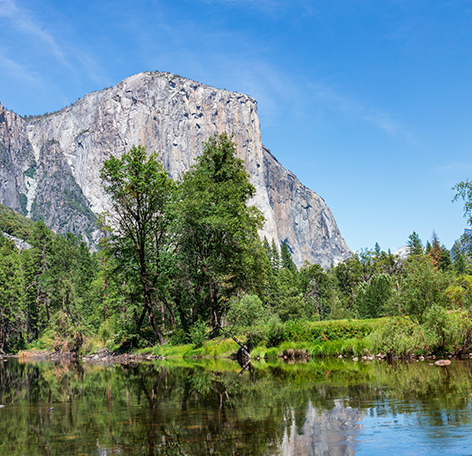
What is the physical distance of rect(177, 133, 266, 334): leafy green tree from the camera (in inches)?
1427

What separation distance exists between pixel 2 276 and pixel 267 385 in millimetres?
66723

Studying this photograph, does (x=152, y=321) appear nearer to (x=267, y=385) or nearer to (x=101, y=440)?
(x=267, y=385)

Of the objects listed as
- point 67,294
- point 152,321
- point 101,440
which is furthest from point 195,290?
point 101,440

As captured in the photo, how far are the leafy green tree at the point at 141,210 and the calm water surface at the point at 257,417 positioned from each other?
18991 mm

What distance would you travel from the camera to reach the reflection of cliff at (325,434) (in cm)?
757

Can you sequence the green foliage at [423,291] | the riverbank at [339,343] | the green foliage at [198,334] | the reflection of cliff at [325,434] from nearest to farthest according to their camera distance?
the reflection of cliff at [325,434], the riverbank at [339,343], the green foliage at [423,291], the green foliage at [198,334]

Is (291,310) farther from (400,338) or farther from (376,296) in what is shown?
(400,338)

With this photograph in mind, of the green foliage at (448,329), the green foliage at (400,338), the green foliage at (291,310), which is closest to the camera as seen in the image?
the green foliage at (448,329)

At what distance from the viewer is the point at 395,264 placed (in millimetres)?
88438

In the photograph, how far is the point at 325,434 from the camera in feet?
28.3

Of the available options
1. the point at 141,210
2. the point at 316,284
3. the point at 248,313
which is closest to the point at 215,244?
the point at 141,210

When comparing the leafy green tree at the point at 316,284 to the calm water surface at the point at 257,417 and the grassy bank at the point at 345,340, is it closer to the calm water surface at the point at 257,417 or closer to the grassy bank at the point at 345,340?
the grassy bank at the point at 345,340

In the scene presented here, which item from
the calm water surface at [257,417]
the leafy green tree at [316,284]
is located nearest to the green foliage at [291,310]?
the leafy green tree at [316,284]

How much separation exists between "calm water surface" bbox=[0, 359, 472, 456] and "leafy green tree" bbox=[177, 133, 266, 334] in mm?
19075
